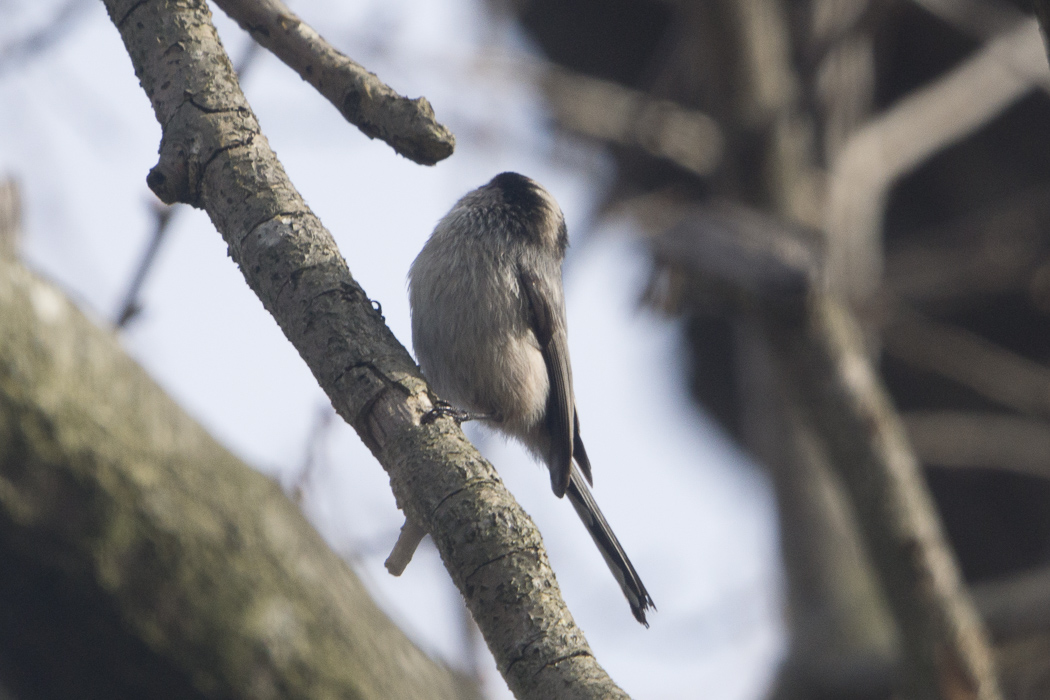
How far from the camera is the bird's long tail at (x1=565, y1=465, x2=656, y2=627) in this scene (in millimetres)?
2568

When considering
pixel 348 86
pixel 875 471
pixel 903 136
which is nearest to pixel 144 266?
pixel 348 86

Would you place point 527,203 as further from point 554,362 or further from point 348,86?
point 348,86

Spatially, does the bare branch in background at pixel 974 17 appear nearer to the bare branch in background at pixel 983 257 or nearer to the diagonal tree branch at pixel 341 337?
the bare branch in background at pixel 983 257

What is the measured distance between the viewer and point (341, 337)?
164 centimetres

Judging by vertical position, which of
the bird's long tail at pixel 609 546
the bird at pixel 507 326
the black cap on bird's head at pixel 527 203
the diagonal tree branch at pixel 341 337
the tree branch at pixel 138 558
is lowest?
the tree branch at pixel 138 558

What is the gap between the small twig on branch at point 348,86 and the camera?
171 cm

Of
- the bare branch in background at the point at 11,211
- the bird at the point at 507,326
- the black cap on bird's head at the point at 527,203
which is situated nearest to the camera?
the bare branch in background at the point at 11,211

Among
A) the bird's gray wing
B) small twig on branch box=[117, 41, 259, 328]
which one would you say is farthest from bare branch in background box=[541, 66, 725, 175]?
small twig on branch box=[117, 41, 259, 328]

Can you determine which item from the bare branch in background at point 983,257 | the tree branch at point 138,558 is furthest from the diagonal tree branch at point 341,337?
the bare branch in background at point 983,257

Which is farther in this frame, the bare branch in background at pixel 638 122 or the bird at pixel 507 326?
the bare branch in background at pixel 638 122

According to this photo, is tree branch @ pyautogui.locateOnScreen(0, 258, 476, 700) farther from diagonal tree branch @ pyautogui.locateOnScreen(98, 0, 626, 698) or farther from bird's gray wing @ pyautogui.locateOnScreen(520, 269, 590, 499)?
bird's gray wing @ pyautogui.locateOnScreen(520, 269, 590, 499)

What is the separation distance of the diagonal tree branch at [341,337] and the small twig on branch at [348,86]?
0.11 meters

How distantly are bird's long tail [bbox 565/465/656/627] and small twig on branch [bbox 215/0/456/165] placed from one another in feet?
4.07

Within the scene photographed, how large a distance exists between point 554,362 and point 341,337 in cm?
170
